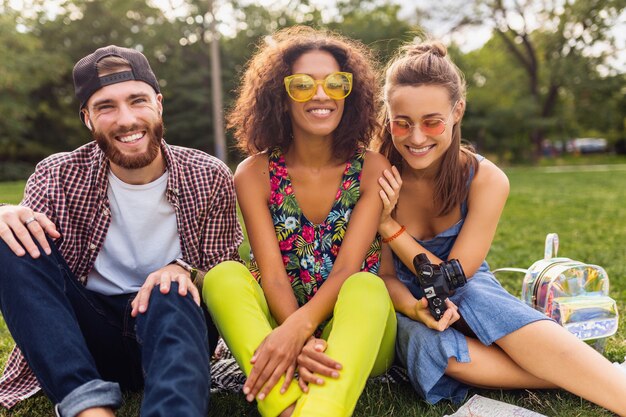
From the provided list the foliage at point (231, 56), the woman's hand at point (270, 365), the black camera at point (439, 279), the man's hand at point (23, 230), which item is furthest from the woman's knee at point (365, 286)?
the foliage at point (231, 56)

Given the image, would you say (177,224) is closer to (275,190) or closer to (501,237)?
(275,190)

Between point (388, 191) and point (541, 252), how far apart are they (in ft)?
12.6

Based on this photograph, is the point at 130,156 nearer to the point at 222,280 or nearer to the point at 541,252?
the point at 222,280

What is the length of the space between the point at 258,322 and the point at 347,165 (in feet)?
3.40

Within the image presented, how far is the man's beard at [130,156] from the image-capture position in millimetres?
2646

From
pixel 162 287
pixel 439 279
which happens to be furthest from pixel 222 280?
pixel 439 279

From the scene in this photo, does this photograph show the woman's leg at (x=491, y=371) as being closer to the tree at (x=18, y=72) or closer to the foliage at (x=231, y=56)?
the foliage at (x=231, y=56)

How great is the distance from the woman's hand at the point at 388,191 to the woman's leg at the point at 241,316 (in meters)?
0.78

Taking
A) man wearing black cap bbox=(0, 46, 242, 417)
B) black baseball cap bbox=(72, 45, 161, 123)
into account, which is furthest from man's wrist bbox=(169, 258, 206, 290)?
black baseball cap bbox=(72, 45, 161, 123)

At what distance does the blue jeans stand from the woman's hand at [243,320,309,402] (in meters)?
0.21

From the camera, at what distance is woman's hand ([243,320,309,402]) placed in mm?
2201

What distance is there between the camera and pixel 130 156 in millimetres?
2658

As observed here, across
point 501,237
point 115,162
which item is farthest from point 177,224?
point 501,237

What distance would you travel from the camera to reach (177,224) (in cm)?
280
